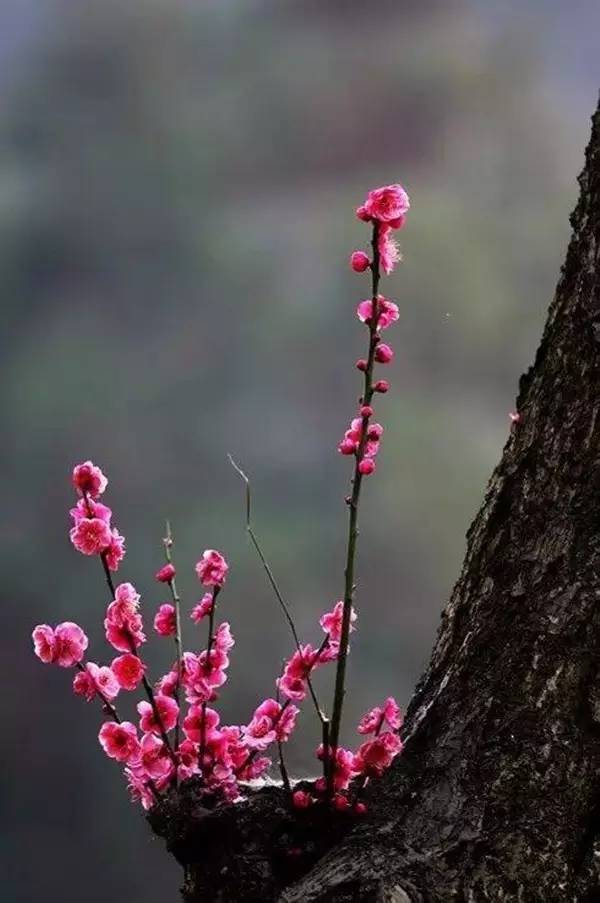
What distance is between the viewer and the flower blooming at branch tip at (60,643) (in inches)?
64.6

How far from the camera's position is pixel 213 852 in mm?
1568

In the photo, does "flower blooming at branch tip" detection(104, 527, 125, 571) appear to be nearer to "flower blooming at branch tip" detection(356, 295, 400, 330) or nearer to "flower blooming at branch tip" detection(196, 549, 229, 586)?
"flower blooming at branch tip" detection(196, 549, 229, 586)

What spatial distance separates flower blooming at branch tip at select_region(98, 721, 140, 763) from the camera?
66.2 inches

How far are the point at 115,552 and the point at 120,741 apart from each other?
0.33 m

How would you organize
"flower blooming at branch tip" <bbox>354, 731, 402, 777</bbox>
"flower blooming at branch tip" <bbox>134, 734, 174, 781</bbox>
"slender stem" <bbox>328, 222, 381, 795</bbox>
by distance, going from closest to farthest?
"slender stem" <bbox>328, 222, 381, 795</bbox> < "flower blooming at branch tip" <bbox>354, 731, 402, 777</bbox> < "flower blooming at branch tip" <bbox>134, 734, 174, 781</bbox>

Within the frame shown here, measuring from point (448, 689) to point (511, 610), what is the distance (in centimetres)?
15

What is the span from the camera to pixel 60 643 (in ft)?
5.42

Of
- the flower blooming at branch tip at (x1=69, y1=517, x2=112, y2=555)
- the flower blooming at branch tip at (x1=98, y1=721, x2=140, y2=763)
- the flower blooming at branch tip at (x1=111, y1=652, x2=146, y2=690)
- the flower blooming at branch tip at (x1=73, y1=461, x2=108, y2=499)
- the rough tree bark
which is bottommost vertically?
the rough tree bark

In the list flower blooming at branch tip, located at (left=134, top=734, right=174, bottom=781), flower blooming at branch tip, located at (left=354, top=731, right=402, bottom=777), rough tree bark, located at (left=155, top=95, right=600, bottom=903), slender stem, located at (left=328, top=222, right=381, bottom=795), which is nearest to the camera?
rough tree bark, located at (left=155, top=95, right=600, bottom=903)

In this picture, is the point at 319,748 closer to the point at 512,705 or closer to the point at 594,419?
the point at 512,705

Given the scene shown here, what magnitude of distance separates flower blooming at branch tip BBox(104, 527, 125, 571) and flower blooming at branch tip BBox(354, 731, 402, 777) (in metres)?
0.49

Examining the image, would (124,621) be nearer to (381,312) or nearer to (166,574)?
(166,574)

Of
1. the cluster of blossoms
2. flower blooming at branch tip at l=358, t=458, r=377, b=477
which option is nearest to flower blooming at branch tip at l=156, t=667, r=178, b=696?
the cluster of blossoms

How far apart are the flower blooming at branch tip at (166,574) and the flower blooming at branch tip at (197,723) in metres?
0.24
